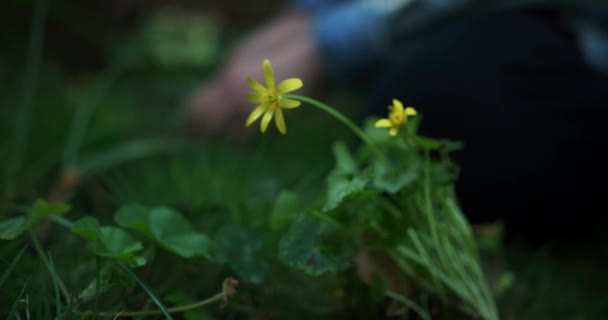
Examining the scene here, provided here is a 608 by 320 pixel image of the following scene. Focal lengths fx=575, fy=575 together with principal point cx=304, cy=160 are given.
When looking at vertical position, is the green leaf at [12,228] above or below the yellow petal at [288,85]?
below

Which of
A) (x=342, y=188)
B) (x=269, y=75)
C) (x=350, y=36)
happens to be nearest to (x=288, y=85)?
(x=269, y=75)

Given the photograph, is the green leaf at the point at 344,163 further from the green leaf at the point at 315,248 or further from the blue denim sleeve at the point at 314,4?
the blue denim sleeve at the point at 314,4

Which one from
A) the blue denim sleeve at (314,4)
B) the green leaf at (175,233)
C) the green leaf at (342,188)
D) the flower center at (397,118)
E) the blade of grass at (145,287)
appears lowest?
the blade of grass at (145,287)

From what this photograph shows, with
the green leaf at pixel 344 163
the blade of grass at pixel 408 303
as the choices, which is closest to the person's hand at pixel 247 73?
the green leaf at pixel 344 163

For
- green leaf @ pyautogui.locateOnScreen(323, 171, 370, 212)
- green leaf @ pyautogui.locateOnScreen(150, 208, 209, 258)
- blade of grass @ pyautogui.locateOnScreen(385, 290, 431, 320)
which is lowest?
blade of grass @ pyautogui.locateOnScreen(385, 290, 431, 320)

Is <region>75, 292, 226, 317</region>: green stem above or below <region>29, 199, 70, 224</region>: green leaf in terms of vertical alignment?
below

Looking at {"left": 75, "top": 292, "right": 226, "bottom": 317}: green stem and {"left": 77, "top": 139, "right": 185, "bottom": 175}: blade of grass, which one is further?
{"left": 77, "top": 139, "right": 185, "bottom": 175}: blade of grass

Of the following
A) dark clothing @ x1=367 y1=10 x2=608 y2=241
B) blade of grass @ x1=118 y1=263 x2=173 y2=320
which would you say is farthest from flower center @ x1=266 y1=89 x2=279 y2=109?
dark clothing @ x1=367 y1=10 x2=608 y2=241

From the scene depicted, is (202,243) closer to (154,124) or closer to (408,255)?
(408,255)

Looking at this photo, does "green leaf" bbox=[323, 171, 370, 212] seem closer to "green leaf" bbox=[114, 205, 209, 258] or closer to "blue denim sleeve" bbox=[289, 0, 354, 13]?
"green leaf" bbox=[114, 205, 209, 258]
